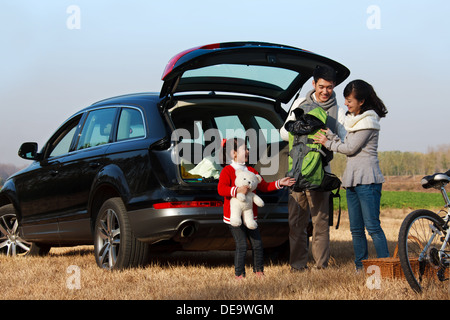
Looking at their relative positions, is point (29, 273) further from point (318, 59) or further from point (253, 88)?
point (318, 59)

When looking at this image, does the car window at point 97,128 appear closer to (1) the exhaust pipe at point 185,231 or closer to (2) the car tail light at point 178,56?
(2) the car tail light at point 178,56

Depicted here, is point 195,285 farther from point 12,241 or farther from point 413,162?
point 413,162

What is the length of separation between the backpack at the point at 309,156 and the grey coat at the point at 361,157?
26 centimetres

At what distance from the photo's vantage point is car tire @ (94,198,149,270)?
20.4 ft

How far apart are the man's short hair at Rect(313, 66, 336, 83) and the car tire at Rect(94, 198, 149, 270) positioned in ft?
7.67

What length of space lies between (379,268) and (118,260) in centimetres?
257

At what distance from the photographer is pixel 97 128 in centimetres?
716

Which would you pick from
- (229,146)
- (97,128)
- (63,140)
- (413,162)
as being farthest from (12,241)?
(413,162)

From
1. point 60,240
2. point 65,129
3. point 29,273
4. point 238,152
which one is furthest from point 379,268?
point 65,129

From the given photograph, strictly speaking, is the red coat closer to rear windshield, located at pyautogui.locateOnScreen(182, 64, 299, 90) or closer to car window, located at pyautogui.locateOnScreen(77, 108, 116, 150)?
rear windshield, located at pyautogui.locateOnScreen(182, 64, 299, 90)

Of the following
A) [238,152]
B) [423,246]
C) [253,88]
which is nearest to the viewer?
[423,246]

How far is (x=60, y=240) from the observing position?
757 centimetres

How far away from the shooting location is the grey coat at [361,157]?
18.5ft

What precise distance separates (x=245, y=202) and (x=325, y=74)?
1.51m
